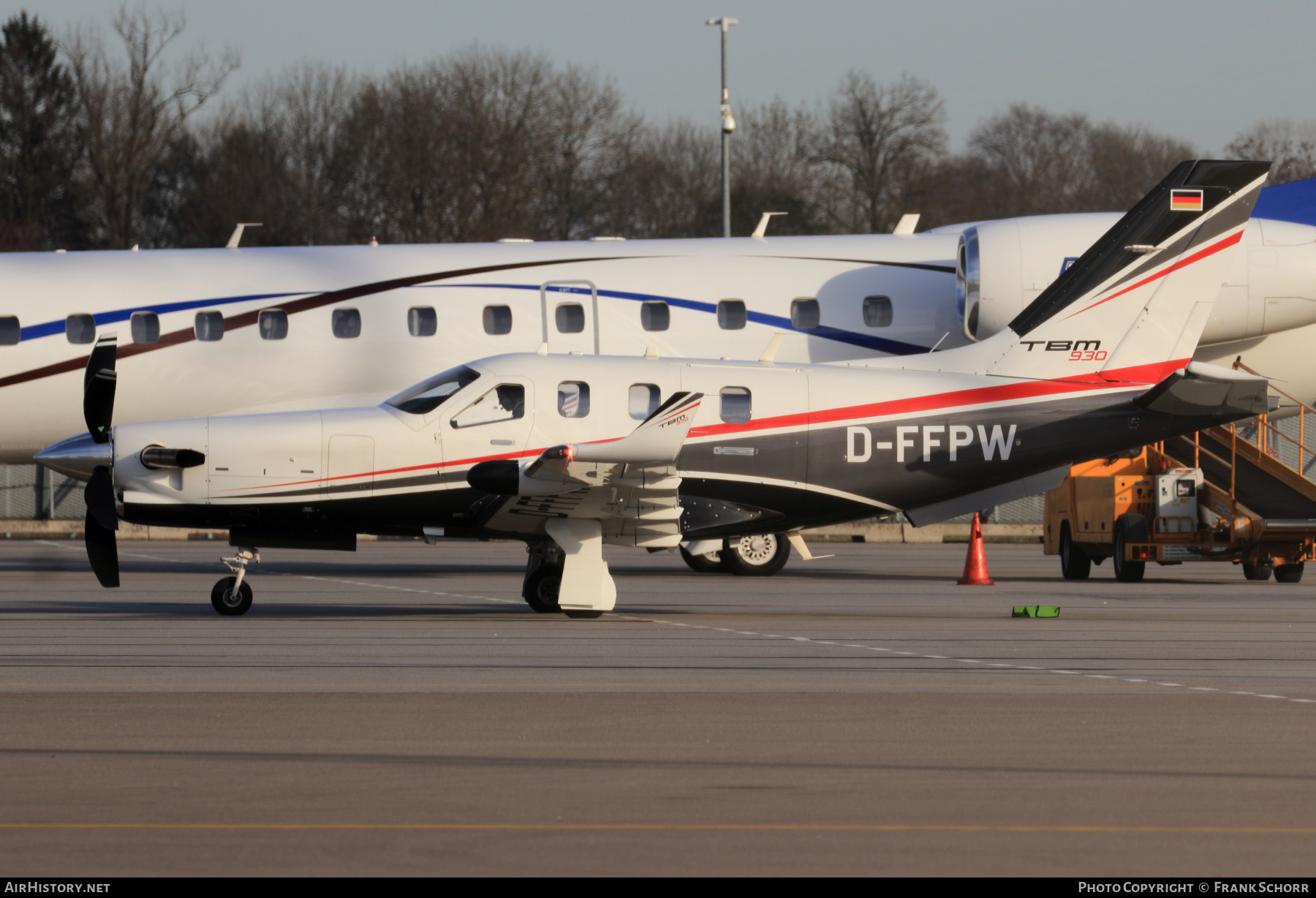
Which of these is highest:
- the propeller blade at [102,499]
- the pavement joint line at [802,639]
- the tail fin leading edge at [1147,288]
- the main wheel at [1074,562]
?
the tail fin leading edge at [1147,288]

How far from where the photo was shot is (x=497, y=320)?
73.8 ft

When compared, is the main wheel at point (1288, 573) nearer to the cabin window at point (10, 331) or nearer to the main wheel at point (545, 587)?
the main wheel at point (545, 587)

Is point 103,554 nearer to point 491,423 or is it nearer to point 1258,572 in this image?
point 491,423

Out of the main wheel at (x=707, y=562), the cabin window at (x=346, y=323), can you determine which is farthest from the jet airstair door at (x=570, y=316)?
the main wheel at (x=707, y=562)

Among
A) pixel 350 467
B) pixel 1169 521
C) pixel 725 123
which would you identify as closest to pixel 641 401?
pixel 350 467

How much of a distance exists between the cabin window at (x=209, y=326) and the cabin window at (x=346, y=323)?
1.54m

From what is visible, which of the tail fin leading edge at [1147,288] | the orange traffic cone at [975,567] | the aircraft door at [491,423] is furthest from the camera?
the orange traffic cone at [975,567]

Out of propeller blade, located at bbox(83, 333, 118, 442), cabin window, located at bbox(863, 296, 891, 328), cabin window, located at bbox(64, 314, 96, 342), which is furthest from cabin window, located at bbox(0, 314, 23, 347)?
cabin window, located at bbox(863, 296, 891, 328)

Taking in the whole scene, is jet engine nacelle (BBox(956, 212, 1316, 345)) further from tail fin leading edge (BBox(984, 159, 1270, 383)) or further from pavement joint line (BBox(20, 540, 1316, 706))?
pavement joint line (BBox(20, 540, 1316, 706))

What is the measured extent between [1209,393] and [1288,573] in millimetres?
5751

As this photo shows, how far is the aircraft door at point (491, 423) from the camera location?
1619 centimetres

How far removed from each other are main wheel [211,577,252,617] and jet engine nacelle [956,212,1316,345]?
35.1 ft

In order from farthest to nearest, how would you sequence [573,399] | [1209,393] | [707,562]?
[707,562] < [1209,393] < [573,399]

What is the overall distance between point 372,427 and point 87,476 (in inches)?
114
